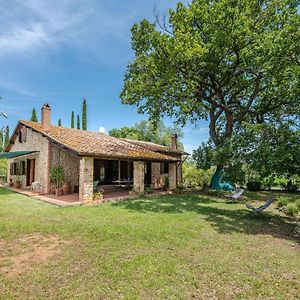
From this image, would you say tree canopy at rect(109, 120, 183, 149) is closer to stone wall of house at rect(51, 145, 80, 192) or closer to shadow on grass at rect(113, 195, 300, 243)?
stone wall of house at rect(51, 145, 80, 192)

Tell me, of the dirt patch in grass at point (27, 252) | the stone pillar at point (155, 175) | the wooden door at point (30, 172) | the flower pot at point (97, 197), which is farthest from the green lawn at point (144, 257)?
the stone pillar at point (155, 175)

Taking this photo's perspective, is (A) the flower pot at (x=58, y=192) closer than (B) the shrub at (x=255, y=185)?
Yes

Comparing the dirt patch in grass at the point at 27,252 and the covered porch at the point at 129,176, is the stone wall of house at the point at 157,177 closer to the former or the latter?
the covered porch at the point at 129,176

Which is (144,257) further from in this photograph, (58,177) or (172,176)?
(172,176)

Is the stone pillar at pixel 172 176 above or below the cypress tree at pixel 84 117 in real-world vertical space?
below

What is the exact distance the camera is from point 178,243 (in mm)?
7762

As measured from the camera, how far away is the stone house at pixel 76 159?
50.7 ft

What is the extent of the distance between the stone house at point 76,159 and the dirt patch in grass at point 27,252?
685 centimetres

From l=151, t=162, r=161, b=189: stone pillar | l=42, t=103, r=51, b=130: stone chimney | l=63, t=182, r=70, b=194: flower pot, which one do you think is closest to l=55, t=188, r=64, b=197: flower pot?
l=63, t=182, r=70, b=194: flower pot

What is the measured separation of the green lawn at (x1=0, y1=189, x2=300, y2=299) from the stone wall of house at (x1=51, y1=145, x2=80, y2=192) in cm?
729

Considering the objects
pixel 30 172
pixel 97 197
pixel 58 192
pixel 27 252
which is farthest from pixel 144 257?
pixel 30 172

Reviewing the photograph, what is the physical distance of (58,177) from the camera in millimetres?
17594

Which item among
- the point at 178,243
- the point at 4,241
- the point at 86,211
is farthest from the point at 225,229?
the point at 4,241

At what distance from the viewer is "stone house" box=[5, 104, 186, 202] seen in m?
15.5
